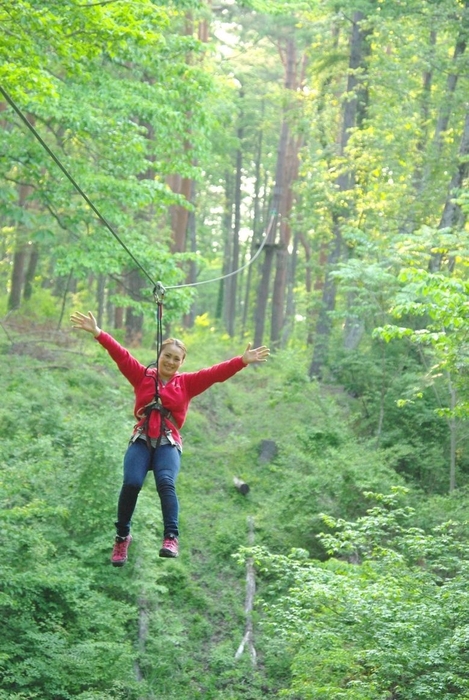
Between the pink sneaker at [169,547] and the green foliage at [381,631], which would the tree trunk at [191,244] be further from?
the pink sneaker at [169,547]

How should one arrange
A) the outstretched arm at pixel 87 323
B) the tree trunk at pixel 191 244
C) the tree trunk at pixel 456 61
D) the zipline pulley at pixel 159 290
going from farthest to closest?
the tree trunk at pixel 191 244 → the tree trunk at pixel 456 61 → the zipline pulley at pixel 159 290 → the outstretched arm at pixel 87 323

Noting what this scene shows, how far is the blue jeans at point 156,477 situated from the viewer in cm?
621

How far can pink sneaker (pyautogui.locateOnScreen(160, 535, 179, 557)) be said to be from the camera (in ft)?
19.7

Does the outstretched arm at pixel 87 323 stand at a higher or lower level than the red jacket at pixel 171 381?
higher

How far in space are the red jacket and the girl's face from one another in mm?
56

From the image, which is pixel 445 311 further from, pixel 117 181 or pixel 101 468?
pixel 117 181

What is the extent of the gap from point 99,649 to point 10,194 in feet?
23.4

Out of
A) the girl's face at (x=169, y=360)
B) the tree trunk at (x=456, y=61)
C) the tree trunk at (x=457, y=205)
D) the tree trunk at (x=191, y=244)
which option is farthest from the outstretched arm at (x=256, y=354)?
the tree trunk at (x=191, y=244)

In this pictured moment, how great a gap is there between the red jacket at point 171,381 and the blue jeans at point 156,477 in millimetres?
175

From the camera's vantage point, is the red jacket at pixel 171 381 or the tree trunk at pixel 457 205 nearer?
the red jacket at pixel 171 381

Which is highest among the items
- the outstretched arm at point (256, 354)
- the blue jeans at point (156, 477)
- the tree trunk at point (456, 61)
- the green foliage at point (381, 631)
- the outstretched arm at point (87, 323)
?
the tree trunk at point (456, 61)

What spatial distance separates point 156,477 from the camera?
629cm

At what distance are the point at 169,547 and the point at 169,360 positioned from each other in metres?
1.42

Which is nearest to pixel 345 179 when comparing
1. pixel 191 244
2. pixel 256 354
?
pixel 256 354
